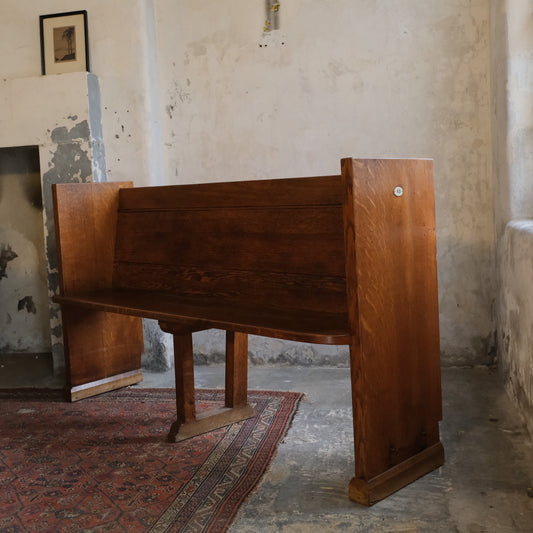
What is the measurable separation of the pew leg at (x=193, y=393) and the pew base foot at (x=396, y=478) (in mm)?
942

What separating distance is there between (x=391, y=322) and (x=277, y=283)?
0.74m

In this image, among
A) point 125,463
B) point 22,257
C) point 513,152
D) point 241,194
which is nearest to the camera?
point 125,463

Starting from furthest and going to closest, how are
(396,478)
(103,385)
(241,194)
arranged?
(103,385) → (241,194) → (396,478)

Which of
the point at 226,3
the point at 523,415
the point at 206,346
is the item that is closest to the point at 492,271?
the point at 523,415

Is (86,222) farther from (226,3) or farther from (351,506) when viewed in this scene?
(351,506)

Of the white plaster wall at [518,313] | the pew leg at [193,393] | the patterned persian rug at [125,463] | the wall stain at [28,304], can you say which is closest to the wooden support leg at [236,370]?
the pew leg at [193,393]

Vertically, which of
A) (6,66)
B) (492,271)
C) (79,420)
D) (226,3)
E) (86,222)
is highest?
(226,3)

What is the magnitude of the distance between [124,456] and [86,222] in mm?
1523

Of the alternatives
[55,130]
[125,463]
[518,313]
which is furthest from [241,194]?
[55,130]

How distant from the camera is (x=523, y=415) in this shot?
299 centimetres

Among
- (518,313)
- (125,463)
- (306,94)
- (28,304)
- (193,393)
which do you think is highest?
(306,94)

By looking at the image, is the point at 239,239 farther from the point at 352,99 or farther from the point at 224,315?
the point at 352,99

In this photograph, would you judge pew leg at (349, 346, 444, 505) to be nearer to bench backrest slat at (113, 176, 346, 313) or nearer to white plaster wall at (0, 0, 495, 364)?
bench backrest slat at (113, 176, 346, 313)

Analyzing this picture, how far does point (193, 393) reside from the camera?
3047mm
